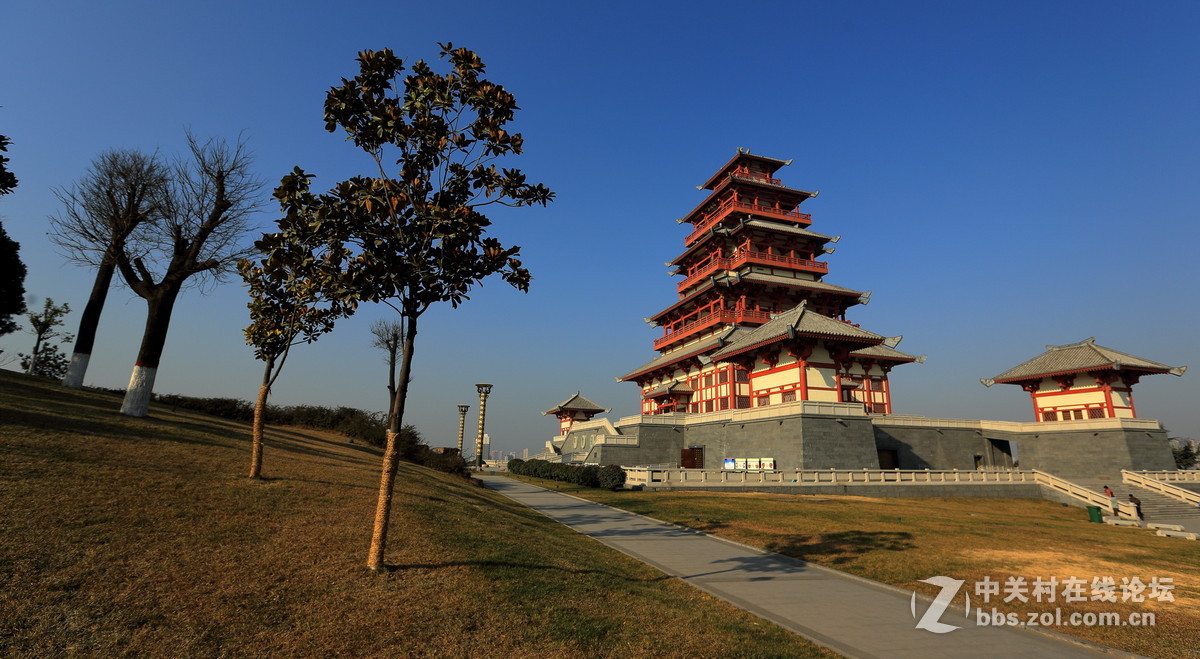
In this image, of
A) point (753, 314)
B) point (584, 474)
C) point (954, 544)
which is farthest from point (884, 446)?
point (954, 544)

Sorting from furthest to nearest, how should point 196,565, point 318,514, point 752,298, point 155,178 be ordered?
point 752,298 < point 155,178 < point 318,514 < point 196,565

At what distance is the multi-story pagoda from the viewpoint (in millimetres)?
30516

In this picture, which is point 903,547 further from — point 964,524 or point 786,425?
point 786,425

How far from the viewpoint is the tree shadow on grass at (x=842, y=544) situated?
1249 cm

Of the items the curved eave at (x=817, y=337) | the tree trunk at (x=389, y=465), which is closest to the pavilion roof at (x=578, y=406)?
the curved eave at (x=817, y=337)

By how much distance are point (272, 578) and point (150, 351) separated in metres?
13.7

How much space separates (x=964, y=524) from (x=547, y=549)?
15.5 meters

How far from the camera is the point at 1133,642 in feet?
24.0

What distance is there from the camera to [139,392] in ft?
50.5

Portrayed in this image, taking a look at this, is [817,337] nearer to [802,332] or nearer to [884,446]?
[802,332]

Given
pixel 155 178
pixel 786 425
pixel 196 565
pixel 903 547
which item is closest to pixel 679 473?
pixel 786 425

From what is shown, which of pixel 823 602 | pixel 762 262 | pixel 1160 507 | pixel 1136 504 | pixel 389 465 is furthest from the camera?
pixel 762 262

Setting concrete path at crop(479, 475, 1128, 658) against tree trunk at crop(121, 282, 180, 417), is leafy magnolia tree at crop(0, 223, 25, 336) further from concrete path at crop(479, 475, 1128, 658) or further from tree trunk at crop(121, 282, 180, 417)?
concrete path at crop(479, 475, 1128, 658)

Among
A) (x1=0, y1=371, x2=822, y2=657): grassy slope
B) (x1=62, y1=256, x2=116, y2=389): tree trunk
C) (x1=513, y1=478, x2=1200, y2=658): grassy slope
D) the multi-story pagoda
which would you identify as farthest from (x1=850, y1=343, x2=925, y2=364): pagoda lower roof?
(x1=62, y1=256, x2=116, y2=389): tree trunk
